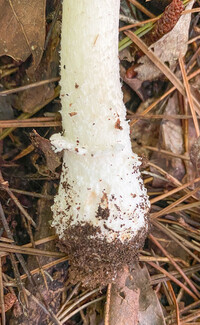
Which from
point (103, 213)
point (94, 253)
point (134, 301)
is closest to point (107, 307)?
point (134, 301)

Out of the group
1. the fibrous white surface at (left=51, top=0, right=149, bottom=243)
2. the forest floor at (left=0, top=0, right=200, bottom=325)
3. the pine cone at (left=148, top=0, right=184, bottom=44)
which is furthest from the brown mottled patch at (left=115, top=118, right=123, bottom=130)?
the pine cone at (left=148, top=0, right=184, bottom=44)

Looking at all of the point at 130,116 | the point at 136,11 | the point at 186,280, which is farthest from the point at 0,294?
the point at 136,11

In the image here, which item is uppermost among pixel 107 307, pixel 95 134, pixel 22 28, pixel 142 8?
pixel 142 8

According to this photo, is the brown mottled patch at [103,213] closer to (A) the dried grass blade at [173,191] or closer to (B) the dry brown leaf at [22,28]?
(A) the dried grass blade at [173,191]

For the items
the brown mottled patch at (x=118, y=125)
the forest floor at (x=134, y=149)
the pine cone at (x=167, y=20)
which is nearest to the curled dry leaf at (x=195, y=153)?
the forest floor at (x=134, y=149)

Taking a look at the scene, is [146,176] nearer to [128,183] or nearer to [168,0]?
[128,183]

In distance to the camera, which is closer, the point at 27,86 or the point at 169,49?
the point at 27,86

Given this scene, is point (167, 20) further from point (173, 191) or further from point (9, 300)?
point (9, 300)

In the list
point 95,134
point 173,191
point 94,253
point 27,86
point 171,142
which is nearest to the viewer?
point 95,134
